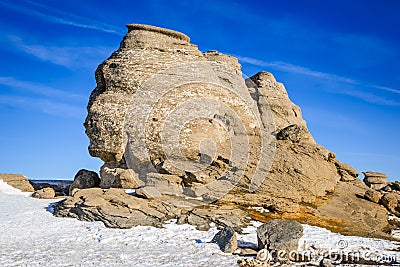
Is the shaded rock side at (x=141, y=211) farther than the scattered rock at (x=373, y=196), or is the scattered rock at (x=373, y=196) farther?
the scattered rock at (x=373, y=196)

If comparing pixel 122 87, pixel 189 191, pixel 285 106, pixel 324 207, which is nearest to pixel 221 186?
pixel 189 191

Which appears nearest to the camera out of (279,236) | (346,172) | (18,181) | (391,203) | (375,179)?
(279,236)

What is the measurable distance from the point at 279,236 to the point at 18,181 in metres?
21.7

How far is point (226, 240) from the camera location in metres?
13.0

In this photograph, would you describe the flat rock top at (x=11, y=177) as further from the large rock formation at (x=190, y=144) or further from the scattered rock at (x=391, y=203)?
the scattered rock at (x=391, y=203)

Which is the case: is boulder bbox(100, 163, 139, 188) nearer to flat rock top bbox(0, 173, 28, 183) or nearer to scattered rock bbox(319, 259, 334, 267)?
flat rock top bbox(0, 173, 28, 183)

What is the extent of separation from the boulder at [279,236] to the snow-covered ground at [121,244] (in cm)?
76

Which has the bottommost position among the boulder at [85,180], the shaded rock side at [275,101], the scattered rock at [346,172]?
the boulder at [85,180]

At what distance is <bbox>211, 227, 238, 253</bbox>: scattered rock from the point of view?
41.7 feet

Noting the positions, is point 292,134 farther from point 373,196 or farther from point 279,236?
point 279,236

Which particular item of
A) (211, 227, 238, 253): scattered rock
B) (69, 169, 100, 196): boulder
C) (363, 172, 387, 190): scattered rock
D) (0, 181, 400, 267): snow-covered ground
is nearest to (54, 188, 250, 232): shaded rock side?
(0, 181, 400, 267): snow-covered ground

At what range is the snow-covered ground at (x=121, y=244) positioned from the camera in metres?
11.8

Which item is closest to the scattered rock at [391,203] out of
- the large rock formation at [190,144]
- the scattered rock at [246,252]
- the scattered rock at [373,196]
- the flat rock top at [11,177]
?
the scattered rock at [373,196]

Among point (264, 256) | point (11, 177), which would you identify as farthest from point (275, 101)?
point (11, 177)
